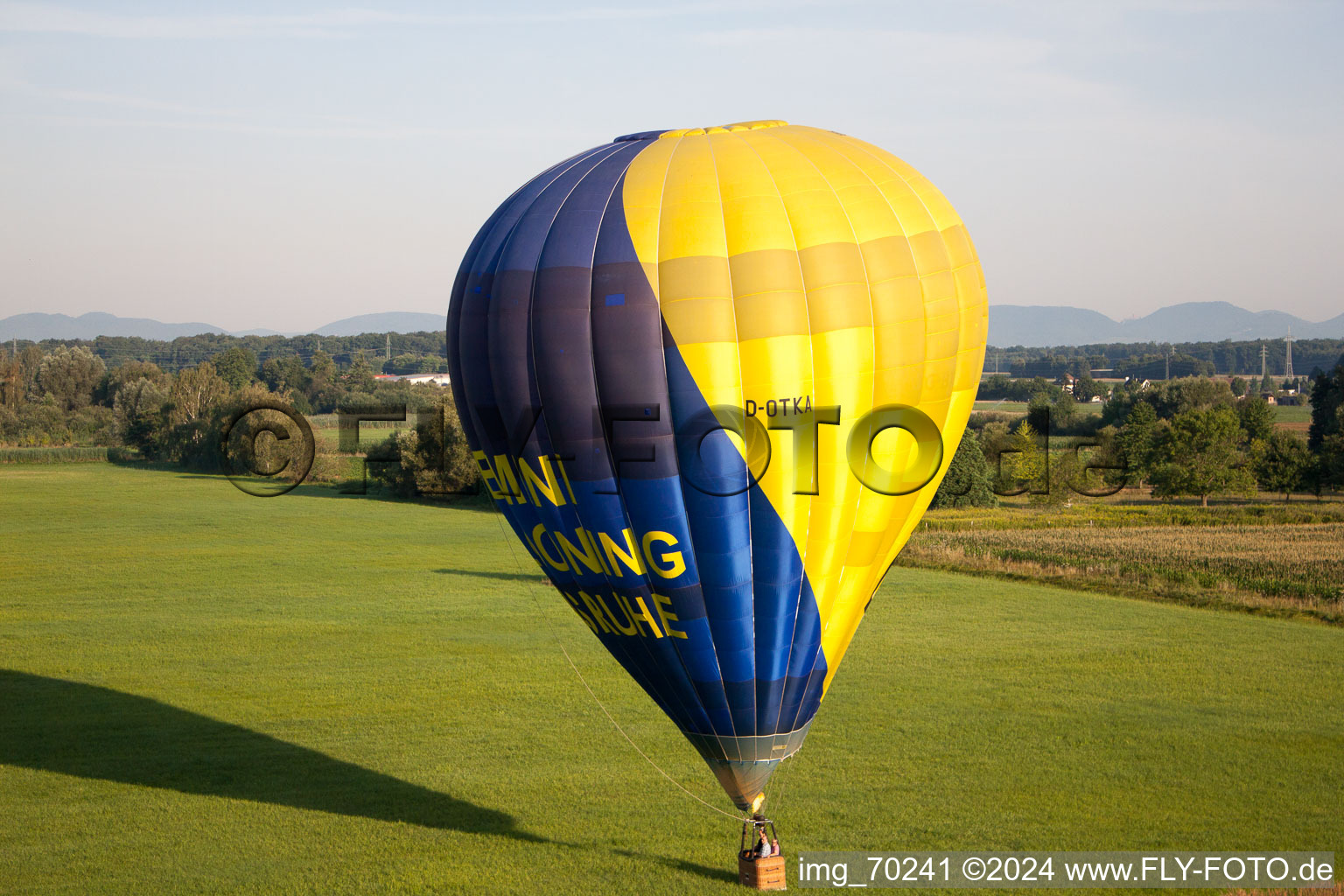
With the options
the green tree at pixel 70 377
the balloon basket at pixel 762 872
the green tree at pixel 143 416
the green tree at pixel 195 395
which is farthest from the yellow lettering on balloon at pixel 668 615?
the green tree at pixel 70 377

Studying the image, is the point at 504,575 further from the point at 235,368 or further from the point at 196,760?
the point at 235,368

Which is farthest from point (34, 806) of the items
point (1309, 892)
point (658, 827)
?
point (1309, 892)

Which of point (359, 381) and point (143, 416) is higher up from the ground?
point (359, 381)

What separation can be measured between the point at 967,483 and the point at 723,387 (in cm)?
4225

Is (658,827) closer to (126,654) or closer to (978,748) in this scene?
(978,748)

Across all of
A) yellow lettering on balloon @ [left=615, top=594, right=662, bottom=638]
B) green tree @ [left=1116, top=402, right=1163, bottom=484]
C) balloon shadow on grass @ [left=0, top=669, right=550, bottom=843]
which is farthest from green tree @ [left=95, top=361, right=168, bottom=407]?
yellow lettering on balloon @ [left=615, top=594, right=662, bottom=638]

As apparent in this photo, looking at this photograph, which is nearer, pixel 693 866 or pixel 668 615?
pixel 668 615

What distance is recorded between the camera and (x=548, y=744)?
59.3 ft

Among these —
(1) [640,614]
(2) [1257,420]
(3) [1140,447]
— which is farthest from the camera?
(2) [1257,420]

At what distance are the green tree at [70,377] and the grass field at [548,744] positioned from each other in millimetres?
98194

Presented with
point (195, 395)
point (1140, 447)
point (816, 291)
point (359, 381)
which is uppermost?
point (359, 381)

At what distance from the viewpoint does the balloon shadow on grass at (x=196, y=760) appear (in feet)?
51.4

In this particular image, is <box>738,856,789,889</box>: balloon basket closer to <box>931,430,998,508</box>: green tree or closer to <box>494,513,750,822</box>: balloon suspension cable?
<box>494,513,750,822</box>: balloon suspension cable


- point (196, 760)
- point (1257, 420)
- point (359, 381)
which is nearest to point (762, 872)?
point (196, 760)
